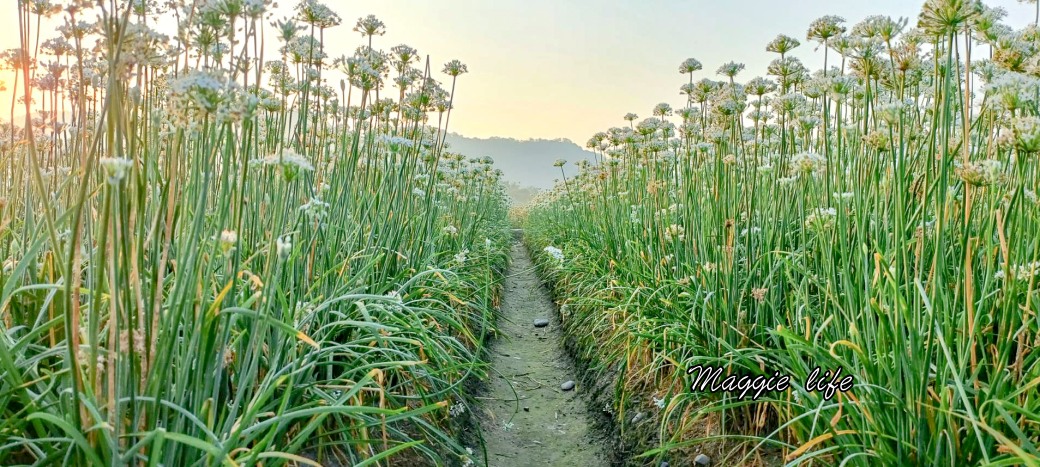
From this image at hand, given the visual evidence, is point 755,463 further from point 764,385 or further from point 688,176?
point 688,176

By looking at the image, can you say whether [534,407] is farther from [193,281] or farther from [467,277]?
[193,281]

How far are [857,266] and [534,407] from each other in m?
2.52

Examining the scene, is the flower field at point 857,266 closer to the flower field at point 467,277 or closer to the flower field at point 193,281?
the flower field at point 467,277

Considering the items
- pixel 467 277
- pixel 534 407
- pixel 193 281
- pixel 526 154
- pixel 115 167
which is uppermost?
pixel 526 154

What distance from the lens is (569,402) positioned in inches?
165

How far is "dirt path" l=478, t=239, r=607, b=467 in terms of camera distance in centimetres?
341

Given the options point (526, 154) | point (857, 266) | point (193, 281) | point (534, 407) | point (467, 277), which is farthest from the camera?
point (526, 154)

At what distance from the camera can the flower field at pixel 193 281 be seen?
124 cm

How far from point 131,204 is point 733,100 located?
3032mm


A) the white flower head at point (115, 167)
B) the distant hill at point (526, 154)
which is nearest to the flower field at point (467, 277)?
the white flower head at point (115, 167)

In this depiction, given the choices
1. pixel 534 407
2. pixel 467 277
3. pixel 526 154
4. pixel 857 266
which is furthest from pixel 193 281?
pixel 526 154

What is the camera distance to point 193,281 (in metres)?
1.44

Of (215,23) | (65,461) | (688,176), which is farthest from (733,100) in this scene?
(65,461)

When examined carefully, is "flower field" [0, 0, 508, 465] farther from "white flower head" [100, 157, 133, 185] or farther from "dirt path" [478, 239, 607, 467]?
"dirt path" [478, 239, 607, 467]
